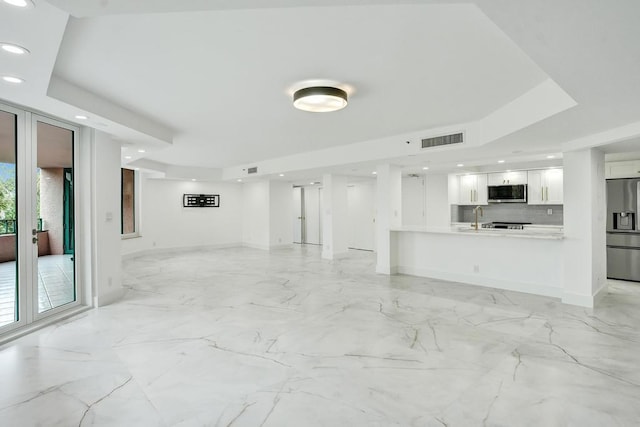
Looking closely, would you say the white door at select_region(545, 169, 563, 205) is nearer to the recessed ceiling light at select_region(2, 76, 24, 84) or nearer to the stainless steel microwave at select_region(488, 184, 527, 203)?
the stainless steel microwave at select_region(488, 184, 527, 203)

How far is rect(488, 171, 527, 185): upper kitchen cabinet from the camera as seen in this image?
7.53 meters

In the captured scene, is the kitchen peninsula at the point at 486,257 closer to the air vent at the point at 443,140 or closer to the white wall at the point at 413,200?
the air vent at the point at 443,140

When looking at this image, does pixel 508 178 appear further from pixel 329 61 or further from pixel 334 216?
pixel 329 61

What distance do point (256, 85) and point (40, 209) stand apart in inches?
113

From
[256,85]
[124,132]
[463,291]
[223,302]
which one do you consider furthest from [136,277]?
[463,291]

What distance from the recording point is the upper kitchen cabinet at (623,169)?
582cm

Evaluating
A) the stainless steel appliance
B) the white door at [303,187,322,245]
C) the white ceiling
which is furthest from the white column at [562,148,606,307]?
the white door at [303,187,322,245]

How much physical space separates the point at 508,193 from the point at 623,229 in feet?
7.11

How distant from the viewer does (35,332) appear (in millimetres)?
3568

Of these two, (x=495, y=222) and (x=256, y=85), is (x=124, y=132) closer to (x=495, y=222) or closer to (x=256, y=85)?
(x=256, y=85)

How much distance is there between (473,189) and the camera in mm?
8227

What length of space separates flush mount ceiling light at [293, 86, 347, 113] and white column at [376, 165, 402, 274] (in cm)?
325

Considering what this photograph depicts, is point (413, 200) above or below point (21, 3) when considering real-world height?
below

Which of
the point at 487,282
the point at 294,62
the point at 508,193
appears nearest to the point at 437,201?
the point at 508,193
